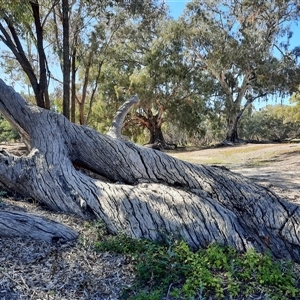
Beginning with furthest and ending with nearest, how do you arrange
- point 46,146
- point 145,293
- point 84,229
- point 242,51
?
1. point 242,51
2. point 46,146
3. point 84,229
4. point 145,293

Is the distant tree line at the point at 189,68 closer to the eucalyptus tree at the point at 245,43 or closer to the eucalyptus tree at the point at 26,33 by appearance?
the eucalyptus tree at the point at 245,43

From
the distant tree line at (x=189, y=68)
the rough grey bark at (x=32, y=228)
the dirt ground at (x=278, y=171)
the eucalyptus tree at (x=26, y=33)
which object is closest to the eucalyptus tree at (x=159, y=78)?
the distant tree line at (x=189, y=68)

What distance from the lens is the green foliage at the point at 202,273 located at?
2197 mm

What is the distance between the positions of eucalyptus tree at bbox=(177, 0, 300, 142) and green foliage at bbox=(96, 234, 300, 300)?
1799cm

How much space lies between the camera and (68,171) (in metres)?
3.67

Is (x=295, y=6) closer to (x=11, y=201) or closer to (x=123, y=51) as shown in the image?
(x=123, y=51)

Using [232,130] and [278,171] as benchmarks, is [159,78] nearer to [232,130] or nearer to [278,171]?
[232,130]

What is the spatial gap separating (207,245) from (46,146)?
7.09 feet

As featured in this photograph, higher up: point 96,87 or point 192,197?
point 96,87

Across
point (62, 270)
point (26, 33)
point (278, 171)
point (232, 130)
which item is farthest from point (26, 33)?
point (232, 130)

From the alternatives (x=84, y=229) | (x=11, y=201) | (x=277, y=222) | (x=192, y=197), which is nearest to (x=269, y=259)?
(x=277, y=222)

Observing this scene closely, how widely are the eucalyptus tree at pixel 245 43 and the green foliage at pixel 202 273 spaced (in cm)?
Result: 1799

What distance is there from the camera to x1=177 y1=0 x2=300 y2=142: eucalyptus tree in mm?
19078

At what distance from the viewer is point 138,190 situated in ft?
11.1
